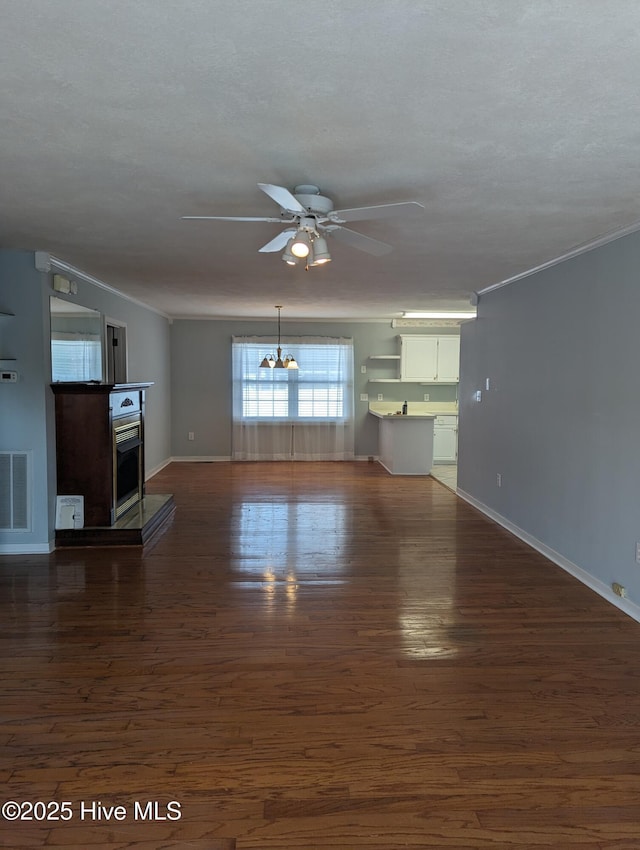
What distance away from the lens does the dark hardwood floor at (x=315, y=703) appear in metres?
1.80

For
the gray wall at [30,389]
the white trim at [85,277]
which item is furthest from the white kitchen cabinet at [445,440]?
the gray wall at [30,389]

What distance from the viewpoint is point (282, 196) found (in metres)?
2.32

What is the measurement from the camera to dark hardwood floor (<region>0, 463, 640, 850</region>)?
5.90ft

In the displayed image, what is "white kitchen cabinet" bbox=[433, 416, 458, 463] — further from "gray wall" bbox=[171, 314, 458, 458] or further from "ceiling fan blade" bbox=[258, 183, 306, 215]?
"ceiling fan blade" bbox=[258, 183, 306, 215]

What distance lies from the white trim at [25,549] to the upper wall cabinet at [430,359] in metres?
6.11

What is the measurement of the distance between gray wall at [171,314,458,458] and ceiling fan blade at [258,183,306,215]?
676 cm

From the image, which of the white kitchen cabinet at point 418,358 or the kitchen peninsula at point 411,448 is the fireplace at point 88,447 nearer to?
the kitchen peninsula at point 411,448

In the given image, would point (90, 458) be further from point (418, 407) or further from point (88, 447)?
point (418, 407)

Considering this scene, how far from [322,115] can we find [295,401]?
289 inches

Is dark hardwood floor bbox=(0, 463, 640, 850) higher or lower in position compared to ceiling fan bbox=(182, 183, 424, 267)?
lower

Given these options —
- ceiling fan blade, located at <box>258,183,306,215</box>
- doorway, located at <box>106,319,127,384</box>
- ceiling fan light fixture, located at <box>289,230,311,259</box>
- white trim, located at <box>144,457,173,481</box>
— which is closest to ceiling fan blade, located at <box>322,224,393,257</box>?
ceiling fan light fixture, located at <box>289,230,311,259</box>

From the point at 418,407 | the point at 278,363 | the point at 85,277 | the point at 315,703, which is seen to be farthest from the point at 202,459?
the point at 315,703

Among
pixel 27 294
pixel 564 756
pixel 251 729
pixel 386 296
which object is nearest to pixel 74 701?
pixel 251 729

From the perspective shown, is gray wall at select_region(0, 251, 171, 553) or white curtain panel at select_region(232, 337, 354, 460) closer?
gray wall at select_region(0, 251, 171, 553)
